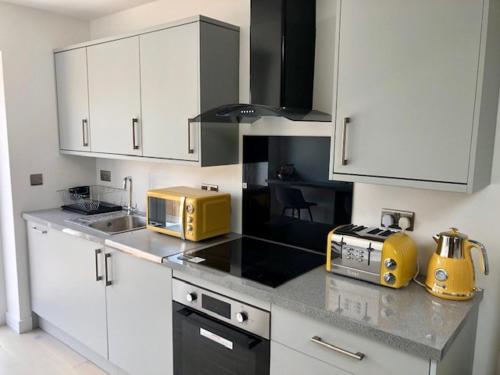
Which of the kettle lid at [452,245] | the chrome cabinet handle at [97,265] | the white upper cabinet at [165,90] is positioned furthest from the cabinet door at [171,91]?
the kettle lid at [452,245]

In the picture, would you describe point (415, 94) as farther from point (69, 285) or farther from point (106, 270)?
point (69, 285)

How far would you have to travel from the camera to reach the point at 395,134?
5.08ft

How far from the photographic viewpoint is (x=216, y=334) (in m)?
1.82

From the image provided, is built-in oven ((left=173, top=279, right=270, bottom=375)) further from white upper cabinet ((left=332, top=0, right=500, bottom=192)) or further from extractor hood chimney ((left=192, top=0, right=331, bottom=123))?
extractor hood chimney ((left=192, top=0, right=331, bottom=123))

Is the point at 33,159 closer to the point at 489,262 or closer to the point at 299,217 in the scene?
the point at 299,217

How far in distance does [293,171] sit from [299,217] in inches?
10.3

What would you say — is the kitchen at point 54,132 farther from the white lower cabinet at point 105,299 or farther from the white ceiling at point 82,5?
the white lower cabinet at point 105,299

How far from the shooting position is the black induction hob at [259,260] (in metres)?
1.82

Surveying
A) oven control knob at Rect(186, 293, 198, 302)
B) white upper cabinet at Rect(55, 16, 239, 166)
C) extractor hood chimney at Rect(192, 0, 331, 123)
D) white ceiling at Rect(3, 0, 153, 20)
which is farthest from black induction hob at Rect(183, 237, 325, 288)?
white ceiling at Rect(3, 0, 153, 20)

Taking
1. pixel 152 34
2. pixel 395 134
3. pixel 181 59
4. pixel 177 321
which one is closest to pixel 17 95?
pixel 152 34

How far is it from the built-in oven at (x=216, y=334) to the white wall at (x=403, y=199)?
2.35ft

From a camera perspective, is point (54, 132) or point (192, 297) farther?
point (54, 132)

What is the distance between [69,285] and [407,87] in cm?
244

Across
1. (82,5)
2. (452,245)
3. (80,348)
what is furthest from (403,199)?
(82,5)
